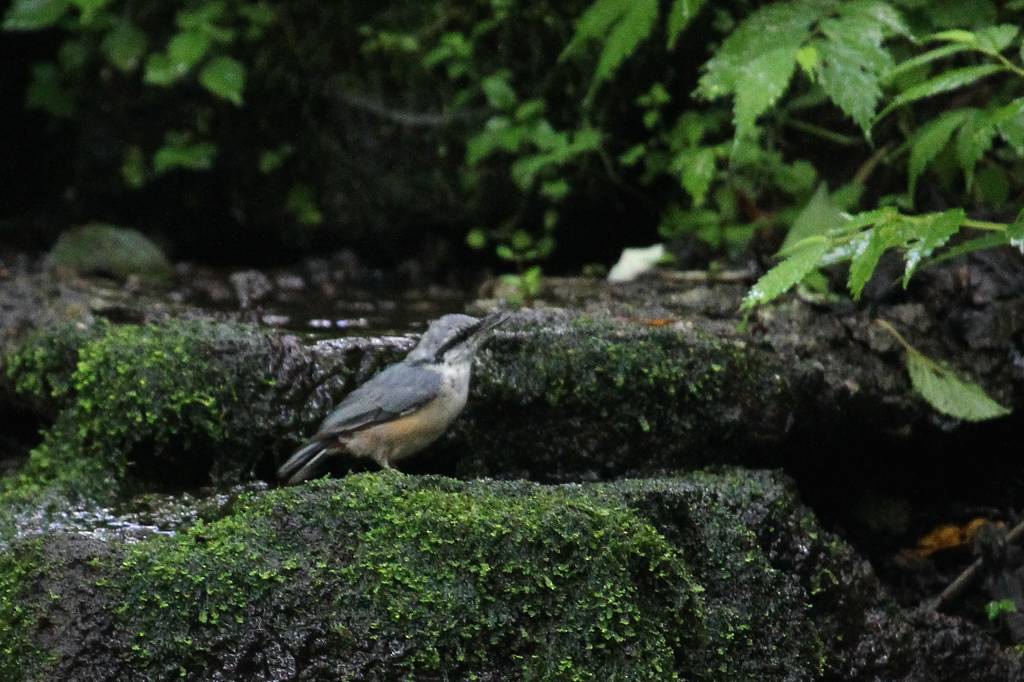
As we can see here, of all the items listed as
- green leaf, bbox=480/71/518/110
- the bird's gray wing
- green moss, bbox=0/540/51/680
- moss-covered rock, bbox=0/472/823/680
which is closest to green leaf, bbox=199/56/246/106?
green leaf, bbox=480/71/518/110

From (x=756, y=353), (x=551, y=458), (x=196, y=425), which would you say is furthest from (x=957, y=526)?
(x=196, y=425)

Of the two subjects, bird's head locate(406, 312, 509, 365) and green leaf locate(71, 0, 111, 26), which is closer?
bird's head locate(406, 312, 509, 365)

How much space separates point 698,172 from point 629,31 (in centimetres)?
75

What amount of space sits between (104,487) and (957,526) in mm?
3519

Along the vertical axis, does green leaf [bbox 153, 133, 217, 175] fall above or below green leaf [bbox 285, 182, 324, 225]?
above

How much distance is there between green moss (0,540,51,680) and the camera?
141 inches

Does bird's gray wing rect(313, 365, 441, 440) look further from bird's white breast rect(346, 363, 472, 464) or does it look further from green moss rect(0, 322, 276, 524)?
green moss rect(0, 322, 276, 524)

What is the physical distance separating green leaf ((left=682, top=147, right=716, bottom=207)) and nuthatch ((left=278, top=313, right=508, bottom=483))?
182cm

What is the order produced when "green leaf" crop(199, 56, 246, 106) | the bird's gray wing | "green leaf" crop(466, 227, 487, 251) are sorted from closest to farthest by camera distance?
the bird's gray wing → "green leaf" crop(466, 227, 487, 251) → "green leaf" crop(199, 56, 246, 106)

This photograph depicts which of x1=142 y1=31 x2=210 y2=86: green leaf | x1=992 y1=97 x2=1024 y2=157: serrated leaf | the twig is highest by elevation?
x1=142 y1=31 x2=210 y2=86: green leaf

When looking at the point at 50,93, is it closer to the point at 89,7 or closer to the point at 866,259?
the point at 89,7

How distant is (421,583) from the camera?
3.72m

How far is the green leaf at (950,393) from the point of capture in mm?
5102

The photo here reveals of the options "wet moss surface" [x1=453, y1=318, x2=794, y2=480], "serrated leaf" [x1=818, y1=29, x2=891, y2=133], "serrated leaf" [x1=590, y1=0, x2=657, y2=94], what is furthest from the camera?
"serrated leaf" [x1=590, y1=0, x2=657, y2=94]
